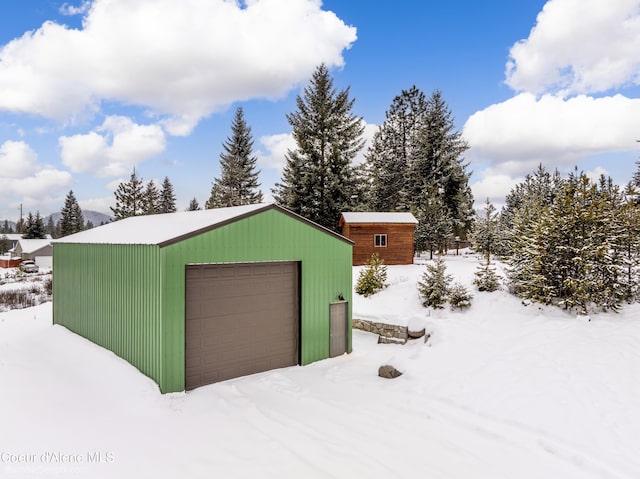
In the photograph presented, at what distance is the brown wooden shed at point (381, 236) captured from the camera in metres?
21.6

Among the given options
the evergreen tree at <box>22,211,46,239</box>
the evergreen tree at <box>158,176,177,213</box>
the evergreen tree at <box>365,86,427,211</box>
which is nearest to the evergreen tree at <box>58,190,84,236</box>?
the evergreen tree at <box>22,211,46,239</box>

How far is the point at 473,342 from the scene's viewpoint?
31.7 ft

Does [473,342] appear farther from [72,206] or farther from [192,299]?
[72,206]

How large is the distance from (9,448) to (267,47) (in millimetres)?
13008

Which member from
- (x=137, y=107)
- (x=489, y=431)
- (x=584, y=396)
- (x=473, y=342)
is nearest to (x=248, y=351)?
(x=489, y=431)

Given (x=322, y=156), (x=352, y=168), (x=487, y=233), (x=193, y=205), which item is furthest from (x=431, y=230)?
(x=193, y=205)

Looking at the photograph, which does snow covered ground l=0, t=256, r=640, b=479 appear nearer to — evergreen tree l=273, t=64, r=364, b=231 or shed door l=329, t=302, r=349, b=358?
shed door l=329, t=302, r=349, b=358

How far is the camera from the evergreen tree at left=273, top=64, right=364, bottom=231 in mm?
26766

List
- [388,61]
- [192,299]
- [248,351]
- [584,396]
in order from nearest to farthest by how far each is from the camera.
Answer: [584,396], [192,299], [248,351], [388,61]

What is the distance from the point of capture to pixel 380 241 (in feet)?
71.7

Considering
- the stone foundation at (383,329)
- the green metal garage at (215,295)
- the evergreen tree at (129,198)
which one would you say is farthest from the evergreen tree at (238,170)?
the green metal garage at (215,295)

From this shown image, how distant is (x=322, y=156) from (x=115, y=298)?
2131 centimetres

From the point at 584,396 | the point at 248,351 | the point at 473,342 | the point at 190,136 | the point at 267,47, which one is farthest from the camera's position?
the point at 190,136

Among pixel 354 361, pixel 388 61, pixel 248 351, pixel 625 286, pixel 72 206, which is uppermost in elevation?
pixel 388 61
